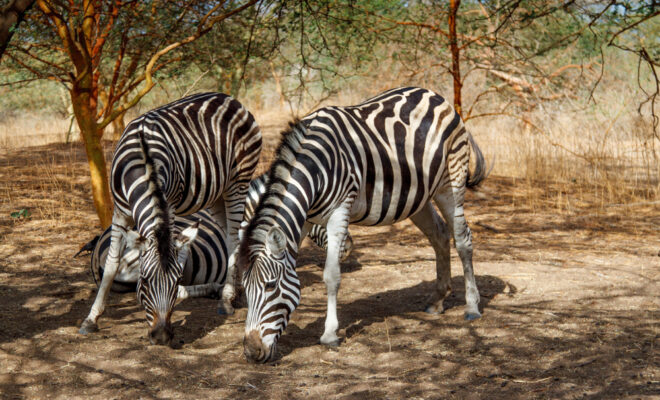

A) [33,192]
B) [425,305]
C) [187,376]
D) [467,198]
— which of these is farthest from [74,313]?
[467,198]

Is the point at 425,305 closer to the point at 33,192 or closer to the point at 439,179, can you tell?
the point at 439,179

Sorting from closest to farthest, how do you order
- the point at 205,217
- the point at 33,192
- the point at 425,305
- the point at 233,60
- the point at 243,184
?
the point at 425,305, the point at 243,184, the point at 205,217, the point at 33,192, the point at 233,60

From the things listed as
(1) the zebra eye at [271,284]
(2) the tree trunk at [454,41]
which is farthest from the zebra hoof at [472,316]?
(2) the tree trunk at [454,41]

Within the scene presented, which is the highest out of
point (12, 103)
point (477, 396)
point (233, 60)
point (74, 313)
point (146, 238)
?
point (12, 103)

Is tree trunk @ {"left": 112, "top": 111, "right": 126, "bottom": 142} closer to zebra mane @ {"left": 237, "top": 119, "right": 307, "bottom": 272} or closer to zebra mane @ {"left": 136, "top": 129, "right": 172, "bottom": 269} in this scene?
zebra mane @ {"left": 136, "top": 129, "right": 172, "bottom": 269}

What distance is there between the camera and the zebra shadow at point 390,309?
15.5ft

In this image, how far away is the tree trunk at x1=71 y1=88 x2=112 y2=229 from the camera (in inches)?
275

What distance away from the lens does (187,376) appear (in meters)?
3.95

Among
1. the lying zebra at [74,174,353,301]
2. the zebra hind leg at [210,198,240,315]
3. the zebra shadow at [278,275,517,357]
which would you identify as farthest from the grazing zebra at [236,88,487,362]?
the zebra hind leg at [210,198,240,315]

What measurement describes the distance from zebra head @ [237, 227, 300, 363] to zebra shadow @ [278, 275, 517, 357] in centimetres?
36

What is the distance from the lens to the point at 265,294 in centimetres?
402

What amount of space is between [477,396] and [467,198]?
756cm

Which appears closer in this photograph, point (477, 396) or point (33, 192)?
point (477, 396)

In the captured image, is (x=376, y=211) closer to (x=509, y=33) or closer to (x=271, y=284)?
(x=271, y=284)
